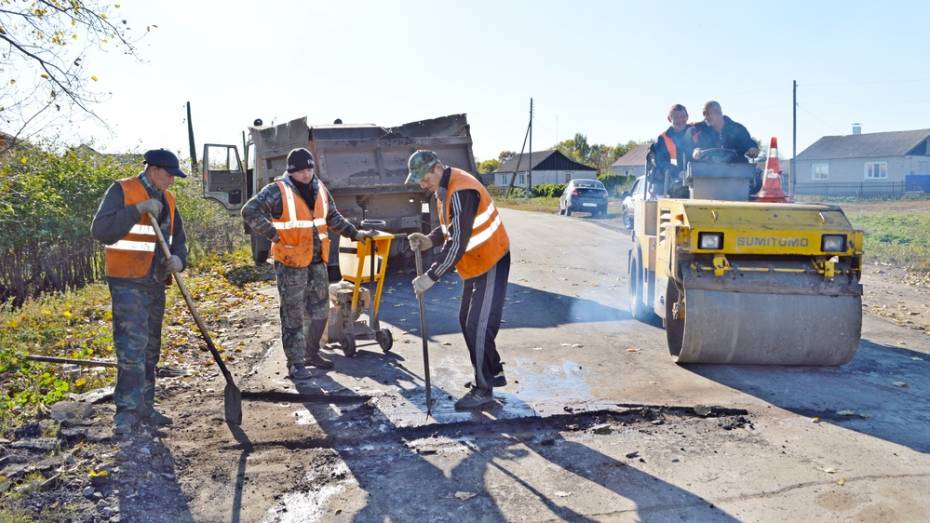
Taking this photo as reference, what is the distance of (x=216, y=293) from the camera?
450 inches

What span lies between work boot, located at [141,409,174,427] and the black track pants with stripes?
7.00ft

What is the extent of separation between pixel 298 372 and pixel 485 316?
5.84 feet

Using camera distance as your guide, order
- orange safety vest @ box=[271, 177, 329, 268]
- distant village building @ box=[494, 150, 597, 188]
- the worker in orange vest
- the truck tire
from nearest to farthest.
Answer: orange safety vest @ box=[271, 177, 329, 268], the worker in orange vest, the truck tire, distant village building @ box=[494, 150, 597, 188]

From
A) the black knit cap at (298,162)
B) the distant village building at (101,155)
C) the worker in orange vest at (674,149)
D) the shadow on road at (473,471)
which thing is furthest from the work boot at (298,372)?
the distant village building at (101,155)

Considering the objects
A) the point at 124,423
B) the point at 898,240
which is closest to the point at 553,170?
the point at 898,240

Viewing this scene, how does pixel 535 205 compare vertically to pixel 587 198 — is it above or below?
below

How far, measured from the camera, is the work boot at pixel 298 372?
252 inches

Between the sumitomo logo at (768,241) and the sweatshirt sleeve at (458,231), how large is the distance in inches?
91.1

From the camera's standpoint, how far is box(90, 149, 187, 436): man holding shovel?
5.06 m

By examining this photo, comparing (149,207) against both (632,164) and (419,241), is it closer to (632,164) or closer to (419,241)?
(419,241)

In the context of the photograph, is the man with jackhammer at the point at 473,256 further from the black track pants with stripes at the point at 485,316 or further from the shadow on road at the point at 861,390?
the shadow on road at the point at 861,390

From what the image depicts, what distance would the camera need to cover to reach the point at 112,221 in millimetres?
5039

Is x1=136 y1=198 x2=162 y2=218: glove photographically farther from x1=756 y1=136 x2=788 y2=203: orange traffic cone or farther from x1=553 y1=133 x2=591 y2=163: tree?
x1=553 y1=133 x2=591 y2=163: tree

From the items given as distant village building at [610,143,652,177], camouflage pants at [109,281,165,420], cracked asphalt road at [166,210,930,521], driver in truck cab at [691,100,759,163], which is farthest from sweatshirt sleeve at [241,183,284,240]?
distant village building at [610,143,652,177]
